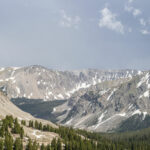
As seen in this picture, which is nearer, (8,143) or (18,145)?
(8,143)

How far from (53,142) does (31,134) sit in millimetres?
19179

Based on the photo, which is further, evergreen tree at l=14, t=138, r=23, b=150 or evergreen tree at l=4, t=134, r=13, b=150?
evergreen tree at l=14, t=138, r=23, b=150

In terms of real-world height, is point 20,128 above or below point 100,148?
above

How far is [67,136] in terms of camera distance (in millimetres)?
197625

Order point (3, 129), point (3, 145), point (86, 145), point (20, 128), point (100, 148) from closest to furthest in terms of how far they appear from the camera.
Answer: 1. point (3, 145)
2. point (3, 129)
3. point (20, 128)
4. point (86, 145)
5. point (100, 148)

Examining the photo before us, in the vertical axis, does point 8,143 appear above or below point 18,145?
above

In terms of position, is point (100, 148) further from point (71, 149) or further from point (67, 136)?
point (71, 149)

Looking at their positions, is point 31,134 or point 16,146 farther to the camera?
point 31,134

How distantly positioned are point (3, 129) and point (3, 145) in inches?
739

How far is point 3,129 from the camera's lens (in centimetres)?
15262

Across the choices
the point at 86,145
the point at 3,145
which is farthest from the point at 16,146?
the point at 86,145

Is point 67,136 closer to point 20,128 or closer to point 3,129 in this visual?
point 20,128

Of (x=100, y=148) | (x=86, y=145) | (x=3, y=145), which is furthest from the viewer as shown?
(x=100, y=148)

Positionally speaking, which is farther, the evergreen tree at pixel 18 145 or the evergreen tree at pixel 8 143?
the evergreen tree at pixel 18 145
